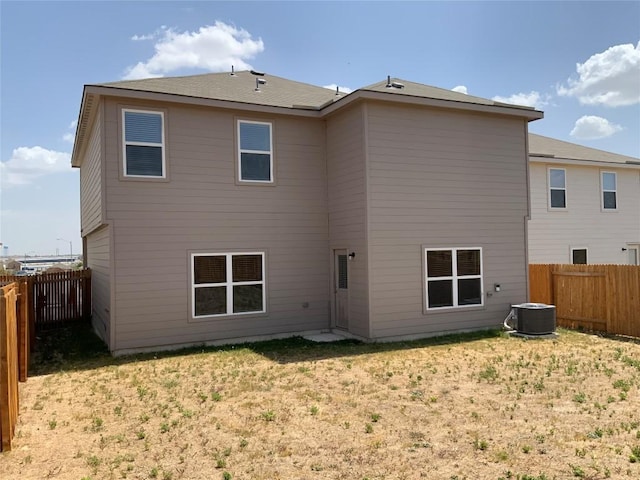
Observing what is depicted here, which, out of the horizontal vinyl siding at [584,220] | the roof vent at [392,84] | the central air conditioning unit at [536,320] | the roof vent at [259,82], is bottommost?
the central air conditioning unit at [536,320]

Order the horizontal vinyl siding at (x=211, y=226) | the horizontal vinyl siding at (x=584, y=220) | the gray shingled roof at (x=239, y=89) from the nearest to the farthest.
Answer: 1. the horizontal vinyl siding at (x=211, y=226)
2. the gray shingled roof at (x=239, y=89)
3. the horizontal vinyl siding at (x=584, y=220)

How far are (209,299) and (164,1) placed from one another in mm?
6852

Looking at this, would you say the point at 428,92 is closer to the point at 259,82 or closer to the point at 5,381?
the point at 259,82

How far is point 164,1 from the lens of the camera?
37.2 feet

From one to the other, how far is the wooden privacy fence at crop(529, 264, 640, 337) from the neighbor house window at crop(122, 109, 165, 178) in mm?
9933

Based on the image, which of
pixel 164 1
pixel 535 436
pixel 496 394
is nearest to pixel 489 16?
pixel 164 1

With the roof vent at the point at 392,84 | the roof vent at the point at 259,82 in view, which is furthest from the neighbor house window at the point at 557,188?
the roof vent at the point at 259,82

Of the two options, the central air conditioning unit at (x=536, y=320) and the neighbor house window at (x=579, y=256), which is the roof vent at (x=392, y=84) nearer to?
the central air conditioning unit at (x=536, y=320)

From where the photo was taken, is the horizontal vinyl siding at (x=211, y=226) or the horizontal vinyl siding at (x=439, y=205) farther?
the horizontal vinyl siding at (x=439, y=205)

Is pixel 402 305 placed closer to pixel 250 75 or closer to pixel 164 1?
pixel 250 75

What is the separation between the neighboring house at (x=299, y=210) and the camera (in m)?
9.91

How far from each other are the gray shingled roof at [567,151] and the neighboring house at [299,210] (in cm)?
555

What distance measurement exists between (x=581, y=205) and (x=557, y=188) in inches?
48.9

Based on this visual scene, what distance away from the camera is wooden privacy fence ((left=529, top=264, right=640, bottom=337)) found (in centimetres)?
1106
